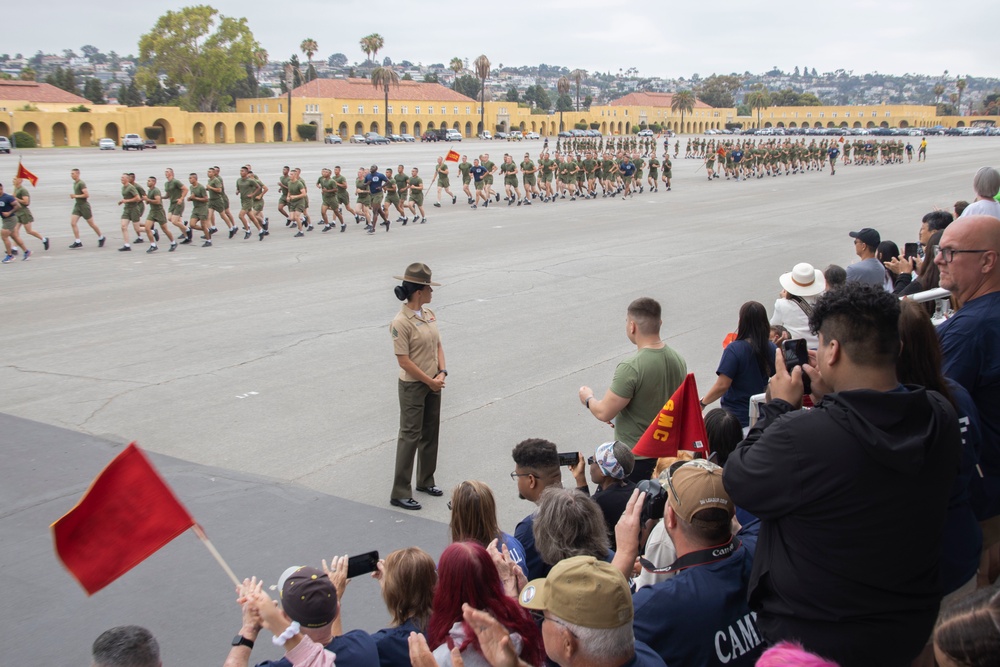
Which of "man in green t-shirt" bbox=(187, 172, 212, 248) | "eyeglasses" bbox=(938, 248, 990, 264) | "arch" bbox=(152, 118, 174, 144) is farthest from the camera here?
"arch" bbox=(152, 118, 174, 144)

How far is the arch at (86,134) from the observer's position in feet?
247

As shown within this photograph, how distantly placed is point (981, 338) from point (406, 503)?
4.11m

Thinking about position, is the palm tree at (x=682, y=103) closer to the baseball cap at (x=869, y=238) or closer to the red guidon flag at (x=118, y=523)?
the baseball cap at (x=869, y=238)

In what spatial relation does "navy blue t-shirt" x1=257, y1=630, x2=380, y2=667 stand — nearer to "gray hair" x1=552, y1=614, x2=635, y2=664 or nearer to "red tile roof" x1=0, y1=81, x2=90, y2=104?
"gray hair" x1=552, y1=614, x2=635, y2=664

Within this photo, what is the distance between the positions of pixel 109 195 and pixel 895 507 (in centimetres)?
3266

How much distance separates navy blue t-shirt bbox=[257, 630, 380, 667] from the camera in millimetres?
3098

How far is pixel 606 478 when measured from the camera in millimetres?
4367

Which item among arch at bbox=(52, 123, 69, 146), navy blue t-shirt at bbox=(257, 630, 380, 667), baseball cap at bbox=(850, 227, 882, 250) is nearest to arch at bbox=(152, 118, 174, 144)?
arch at bbox=(52, 123, 69, 146)

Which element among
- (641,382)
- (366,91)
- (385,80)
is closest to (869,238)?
(641,382)

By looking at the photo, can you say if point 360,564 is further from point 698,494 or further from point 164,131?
point 164,131

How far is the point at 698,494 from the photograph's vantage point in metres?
2.94

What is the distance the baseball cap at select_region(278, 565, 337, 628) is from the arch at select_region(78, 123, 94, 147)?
8195 cm

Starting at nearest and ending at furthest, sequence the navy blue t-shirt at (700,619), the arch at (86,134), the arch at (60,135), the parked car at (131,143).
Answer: the navy blue t-shirt at (700,619)
the parked car at (131,143)
the arch at (60,135)
the arch at (86,134)

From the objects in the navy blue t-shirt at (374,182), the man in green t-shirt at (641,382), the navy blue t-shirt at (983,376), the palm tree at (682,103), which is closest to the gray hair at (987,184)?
the man in green t-shirt at (641,382)
